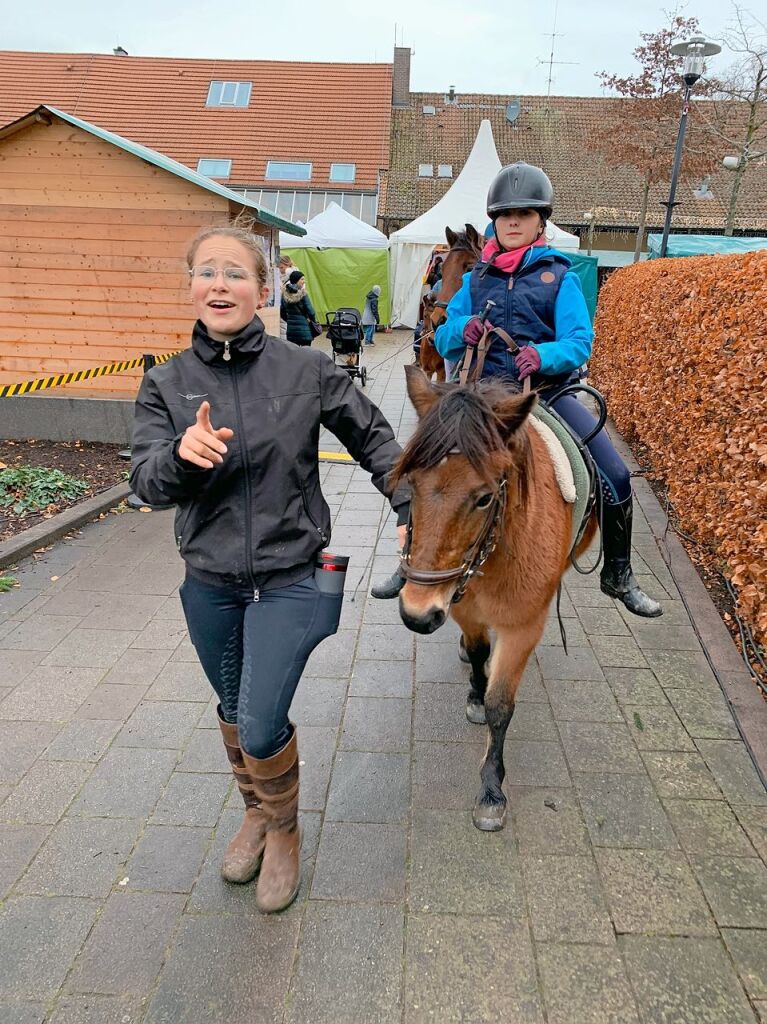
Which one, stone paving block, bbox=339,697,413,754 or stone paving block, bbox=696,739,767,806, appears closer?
stone paving block, bbox=696,739,767,806

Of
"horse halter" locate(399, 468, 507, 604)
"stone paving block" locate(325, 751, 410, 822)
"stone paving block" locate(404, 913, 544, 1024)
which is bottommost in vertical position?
"stone paving block" locate(325, 751, 410, 822)

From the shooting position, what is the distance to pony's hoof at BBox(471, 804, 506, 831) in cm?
254

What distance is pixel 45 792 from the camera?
2725mm

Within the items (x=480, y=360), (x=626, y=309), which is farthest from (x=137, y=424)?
(x=626, y=309)

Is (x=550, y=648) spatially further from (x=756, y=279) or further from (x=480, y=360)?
(x=756, y=279)

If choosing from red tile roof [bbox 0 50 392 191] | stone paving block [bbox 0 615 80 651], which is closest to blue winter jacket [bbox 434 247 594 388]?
stone paving block [bbox 0 615 80 651]

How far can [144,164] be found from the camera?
7.14 m

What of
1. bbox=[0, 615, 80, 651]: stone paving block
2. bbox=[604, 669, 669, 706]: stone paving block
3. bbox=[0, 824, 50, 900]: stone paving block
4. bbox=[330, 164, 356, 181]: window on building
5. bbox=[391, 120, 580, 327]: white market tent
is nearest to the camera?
bbox=[0, 824, 50, 900]: stone paving block

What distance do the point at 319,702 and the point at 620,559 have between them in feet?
6.28

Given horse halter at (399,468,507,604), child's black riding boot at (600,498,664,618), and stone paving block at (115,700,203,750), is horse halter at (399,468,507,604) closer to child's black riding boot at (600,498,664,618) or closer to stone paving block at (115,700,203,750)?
child's black riding boot at (600,498,664,618)

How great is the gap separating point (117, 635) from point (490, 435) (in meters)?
3.11

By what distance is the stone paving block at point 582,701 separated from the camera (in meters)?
3.25

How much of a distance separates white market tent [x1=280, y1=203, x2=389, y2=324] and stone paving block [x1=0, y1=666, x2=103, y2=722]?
640 inches

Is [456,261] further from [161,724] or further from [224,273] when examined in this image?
[161,724]
